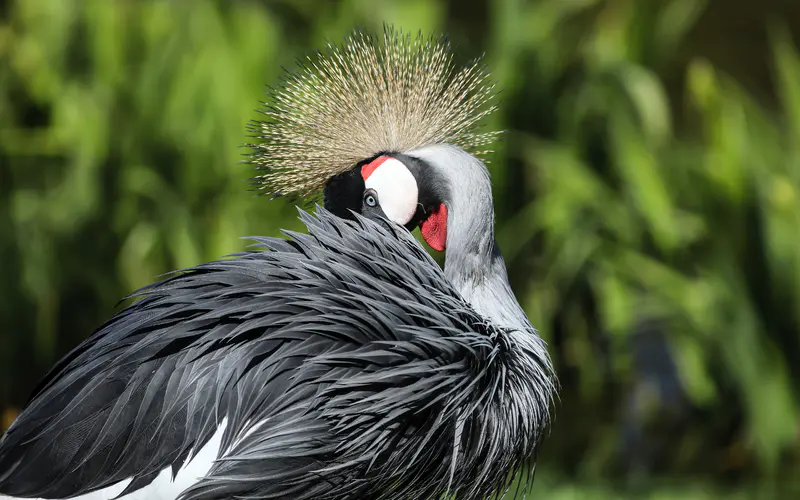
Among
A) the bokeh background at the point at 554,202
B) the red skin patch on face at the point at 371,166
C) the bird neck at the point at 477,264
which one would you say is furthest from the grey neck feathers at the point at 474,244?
the bokeh background at the point at 554,202

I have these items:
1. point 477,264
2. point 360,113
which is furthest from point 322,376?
point 360,113

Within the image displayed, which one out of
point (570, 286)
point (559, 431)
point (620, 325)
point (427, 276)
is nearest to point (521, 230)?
point (570, 286)

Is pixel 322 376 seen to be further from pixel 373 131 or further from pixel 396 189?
pixel 373 131

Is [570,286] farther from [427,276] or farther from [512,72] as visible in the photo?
[427,276]

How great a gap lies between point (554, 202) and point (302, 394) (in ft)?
7.20

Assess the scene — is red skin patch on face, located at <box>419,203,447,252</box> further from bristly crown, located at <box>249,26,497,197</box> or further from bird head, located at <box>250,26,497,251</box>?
bristly crown, located at <box>249,26,497,197</box>

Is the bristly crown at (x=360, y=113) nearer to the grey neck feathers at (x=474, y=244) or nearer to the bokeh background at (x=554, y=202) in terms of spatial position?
the grey neck feathers at (x=474, y=244)

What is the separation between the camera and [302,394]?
146 cm

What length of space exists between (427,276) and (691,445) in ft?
6.79

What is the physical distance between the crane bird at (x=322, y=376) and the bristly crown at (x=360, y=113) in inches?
3.7

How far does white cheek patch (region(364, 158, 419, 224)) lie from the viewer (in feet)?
5.58

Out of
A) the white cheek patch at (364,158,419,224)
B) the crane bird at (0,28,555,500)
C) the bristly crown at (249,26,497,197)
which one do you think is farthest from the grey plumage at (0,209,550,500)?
the bristly crown at (249,26,497,197)

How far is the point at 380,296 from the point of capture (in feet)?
5.08

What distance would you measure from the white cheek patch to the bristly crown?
73 mm
